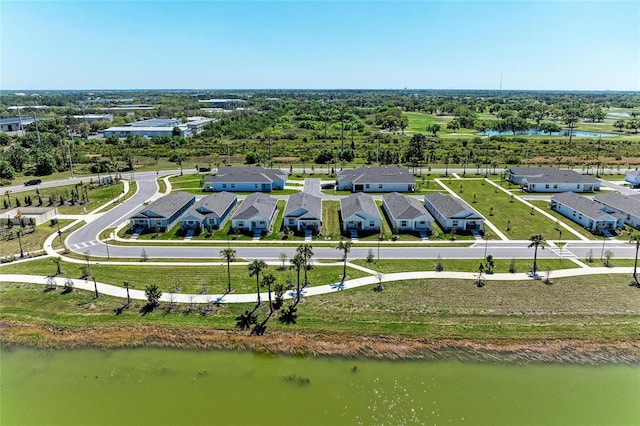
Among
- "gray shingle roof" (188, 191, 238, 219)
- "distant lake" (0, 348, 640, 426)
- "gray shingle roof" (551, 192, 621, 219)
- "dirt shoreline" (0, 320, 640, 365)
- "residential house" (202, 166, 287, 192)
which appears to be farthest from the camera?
"residential house" (202, 166, 287, 192)

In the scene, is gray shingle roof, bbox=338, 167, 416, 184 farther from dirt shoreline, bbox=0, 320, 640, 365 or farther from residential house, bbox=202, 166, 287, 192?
dirt shoreline, bbox=0, 320, 640, 365

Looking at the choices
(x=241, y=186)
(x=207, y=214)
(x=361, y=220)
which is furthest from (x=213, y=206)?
(x=361, y=220)

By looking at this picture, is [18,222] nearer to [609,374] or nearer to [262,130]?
[609,374]

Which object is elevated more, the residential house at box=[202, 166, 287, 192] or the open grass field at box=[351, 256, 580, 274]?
the residential house at box=[202, 166, 287, 192]

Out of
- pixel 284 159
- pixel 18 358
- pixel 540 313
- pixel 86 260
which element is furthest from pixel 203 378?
pixel 284 159

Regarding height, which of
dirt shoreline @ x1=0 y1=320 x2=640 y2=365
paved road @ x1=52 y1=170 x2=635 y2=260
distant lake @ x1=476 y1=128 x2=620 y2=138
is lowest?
dirt shoreline @ x1=0 y1=320 x2=640 y2=365

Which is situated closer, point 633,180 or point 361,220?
point 361,220

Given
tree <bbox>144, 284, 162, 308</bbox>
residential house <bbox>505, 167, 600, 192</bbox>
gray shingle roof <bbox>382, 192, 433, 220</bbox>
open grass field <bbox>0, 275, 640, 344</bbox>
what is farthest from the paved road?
residential house <bbox>505, 167, 600, 192</bbox>

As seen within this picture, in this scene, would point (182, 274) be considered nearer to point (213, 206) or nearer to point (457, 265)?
point (213, 206)
